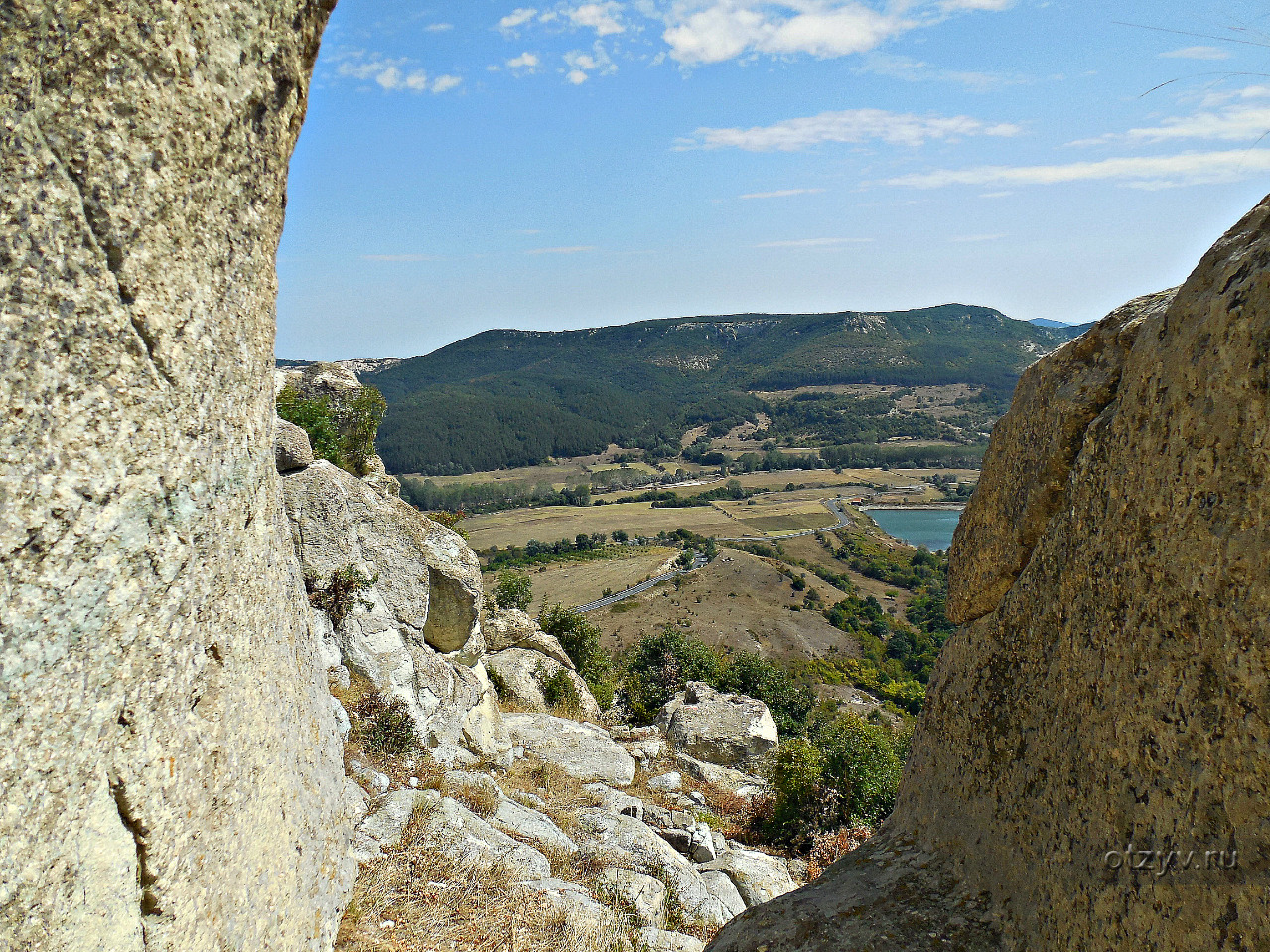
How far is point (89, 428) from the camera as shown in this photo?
3221 mm

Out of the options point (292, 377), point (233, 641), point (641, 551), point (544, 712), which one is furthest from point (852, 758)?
point (641, 551)

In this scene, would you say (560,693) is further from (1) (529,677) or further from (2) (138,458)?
(2) (138,458)

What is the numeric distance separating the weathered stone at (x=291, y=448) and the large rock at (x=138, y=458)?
10192 mm

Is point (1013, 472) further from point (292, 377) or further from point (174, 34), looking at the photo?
point (292, 377)

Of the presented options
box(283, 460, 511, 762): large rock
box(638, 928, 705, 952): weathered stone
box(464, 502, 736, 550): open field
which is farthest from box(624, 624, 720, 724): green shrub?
box(464, 502, 736, 550): open field

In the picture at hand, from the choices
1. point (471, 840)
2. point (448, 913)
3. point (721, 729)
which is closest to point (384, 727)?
point (471, 840)

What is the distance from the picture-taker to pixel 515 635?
23.9 metres

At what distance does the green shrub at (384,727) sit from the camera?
11.5 m

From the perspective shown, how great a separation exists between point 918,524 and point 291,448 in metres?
151

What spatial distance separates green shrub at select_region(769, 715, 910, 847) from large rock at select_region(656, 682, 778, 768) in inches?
242

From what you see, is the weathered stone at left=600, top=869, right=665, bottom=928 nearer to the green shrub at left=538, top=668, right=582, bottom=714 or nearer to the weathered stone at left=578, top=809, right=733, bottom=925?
the weathered stone at left=578, top=809, right=733, bottom=925

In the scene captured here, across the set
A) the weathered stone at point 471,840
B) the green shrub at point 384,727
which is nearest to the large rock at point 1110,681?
the weathered stone at point 471,840

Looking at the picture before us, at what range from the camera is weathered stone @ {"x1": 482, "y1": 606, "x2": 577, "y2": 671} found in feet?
76.7

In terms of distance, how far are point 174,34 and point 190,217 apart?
0.82 m
